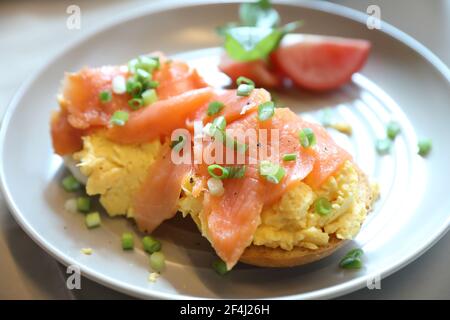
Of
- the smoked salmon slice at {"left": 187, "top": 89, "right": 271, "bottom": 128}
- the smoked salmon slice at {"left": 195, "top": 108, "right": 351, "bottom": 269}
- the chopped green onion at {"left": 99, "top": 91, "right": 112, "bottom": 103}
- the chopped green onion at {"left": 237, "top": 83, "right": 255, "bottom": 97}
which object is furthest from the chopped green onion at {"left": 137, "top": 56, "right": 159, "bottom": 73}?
the smoked salmon slice at {"left": 195, "top": 108, "right": 351, "bottom": 269}

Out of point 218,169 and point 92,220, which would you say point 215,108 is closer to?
point 218,169

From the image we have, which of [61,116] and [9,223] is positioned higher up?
[61,116]

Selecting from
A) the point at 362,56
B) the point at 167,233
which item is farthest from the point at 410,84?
the point at 167,233

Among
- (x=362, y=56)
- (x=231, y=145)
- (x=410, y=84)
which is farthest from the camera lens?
(x=362, y=56)

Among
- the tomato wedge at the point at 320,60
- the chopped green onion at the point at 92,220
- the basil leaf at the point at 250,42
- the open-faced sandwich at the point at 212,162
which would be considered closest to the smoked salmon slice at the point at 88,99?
the open-faced sandwich at the point at 212,162

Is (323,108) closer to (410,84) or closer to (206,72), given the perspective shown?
(410,84)

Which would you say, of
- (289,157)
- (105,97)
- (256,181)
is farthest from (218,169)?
(105,97)
